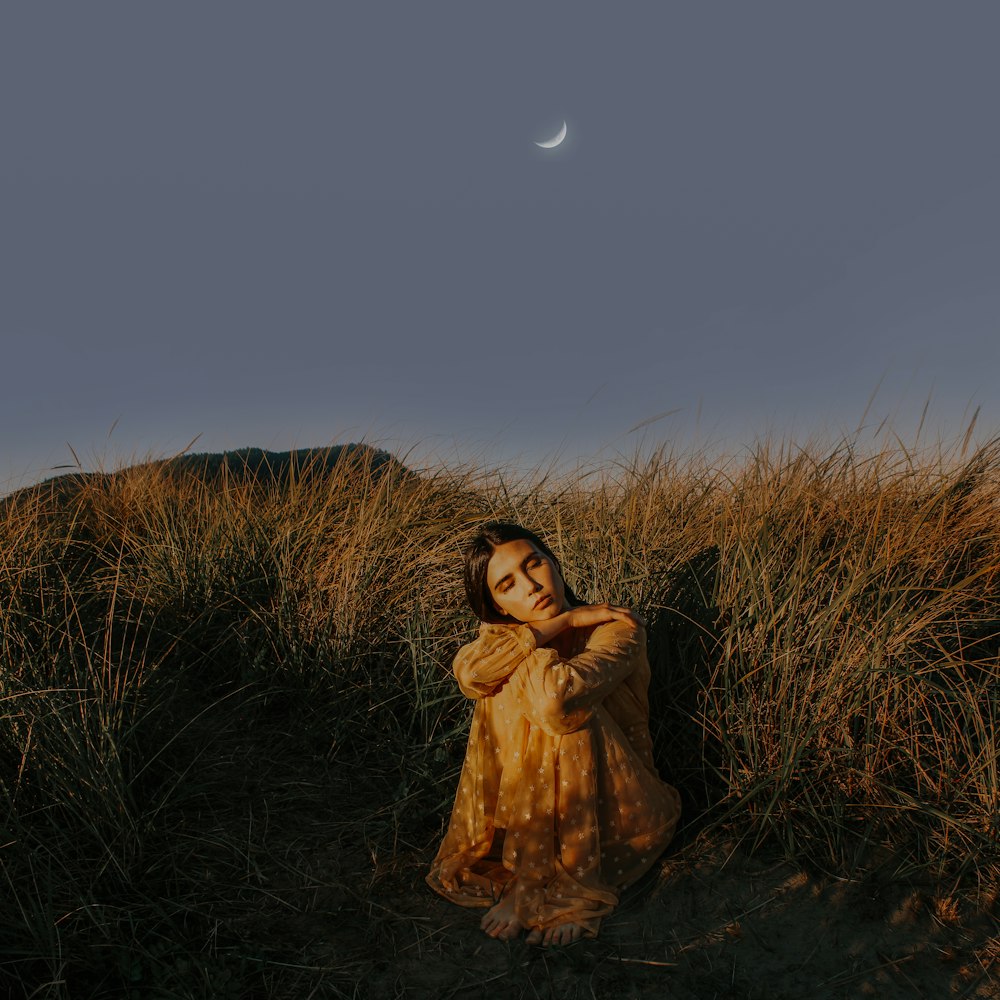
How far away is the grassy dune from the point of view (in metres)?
2.64

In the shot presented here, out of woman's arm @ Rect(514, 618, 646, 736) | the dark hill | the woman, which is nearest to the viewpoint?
woman's arm @ Rect(514, 618, 646, 736)

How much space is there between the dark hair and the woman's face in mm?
24

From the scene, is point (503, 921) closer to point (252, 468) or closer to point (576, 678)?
point (576, 678)

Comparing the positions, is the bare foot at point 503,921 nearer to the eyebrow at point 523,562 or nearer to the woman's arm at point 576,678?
the woman's arm at point 576,678

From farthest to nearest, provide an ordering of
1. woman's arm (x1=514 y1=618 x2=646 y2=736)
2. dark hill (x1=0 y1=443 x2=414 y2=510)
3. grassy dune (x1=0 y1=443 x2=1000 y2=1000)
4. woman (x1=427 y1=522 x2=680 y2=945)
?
dark hill (x1=0 y1=443 x2=414 y2=510)
grassy dune (x1=0 y1=443 x2=1000 y2=1000)
woman (x1=427 y1=522 x2=680 y2=945)
woman's arm (x1=514 y1=618 x2=646 y2=736)

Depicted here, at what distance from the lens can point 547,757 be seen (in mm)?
2582

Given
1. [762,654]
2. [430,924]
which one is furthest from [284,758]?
[762,654]

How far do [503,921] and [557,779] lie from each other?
17.7 inches

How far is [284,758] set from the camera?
3711 millimetres

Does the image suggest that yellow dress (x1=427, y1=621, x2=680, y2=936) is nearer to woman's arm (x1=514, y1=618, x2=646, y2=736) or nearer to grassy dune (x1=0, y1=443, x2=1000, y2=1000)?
woman's arm (x1=514, y1=618, x2=646, y2=736)

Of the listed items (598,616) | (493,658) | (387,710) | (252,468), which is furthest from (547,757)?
(252,468)

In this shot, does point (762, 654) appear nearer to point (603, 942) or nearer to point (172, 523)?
point (603, 942)

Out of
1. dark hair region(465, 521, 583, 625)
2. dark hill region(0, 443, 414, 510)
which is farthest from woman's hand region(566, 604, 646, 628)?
dark hill region(0, 443, 414, 510)

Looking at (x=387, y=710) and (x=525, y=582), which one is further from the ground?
(x=525, y=582)
